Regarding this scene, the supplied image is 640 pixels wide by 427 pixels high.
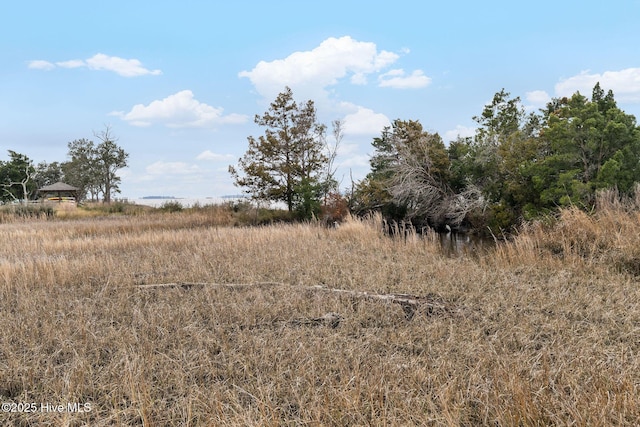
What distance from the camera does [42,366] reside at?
10.2 feet

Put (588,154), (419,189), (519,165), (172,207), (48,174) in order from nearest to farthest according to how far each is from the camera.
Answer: (588,154), (519,165), (419,189), (172,207), (48,174)

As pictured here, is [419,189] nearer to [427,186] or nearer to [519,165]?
[427,186]

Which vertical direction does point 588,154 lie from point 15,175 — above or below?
below

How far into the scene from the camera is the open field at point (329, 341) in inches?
93.9

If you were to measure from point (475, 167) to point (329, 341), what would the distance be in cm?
1586

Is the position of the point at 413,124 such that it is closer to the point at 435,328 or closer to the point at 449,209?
the point at 449,209

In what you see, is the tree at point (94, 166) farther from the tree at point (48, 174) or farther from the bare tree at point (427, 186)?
the bare tree at point (427, 186)

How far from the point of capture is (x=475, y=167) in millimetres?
17328

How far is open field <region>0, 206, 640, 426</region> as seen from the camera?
238cm

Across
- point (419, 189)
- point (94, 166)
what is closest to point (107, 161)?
point (94, 166)

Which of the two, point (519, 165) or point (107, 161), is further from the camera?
point (107, 161)

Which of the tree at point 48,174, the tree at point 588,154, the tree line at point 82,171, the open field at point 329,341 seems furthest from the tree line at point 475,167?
the tree at point 48,174

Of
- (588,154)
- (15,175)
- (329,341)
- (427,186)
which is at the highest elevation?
(15,175)

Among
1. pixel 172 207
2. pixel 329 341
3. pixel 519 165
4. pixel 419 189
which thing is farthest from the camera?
pixel 172 207
